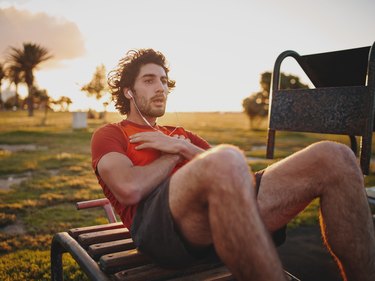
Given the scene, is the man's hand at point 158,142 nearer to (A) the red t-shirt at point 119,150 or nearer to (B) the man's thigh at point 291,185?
(A) the red t-shirt at point 119,150

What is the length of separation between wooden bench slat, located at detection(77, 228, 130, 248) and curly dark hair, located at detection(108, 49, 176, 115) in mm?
1532

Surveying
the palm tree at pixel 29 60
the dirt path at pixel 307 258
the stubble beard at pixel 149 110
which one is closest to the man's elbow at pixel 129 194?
the stubble beard at pixel 149 110

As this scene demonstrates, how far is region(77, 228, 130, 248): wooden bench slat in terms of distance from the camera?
7.44ft

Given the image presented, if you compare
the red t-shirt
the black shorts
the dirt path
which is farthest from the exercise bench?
the dirt path

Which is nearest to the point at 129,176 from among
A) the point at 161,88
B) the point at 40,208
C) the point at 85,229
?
the point at 85,229

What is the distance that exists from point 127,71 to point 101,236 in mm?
1790

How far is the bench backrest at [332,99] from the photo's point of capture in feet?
6.61

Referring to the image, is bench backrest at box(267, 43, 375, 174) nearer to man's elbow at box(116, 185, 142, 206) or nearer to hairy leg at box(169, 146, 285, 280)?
hairy leg at box(169, 146, 285, 280)

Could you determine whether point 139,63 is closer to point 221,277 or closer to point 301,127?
point 301,127

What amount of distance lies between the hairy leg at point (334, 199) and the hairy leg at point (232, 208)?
1.73 feet

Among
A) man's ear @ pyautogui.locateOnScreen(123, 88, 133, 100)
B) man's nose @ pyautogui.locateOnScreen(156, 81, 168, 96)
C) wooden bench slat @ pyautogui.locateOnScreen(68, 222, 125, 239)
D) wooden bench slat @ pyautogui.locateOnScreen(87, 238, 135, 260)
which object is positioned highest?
man's nose @ pyautogui.locateOnScreen(156, 81, 168, 96)

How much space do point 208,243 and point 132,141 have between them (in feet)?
3.14

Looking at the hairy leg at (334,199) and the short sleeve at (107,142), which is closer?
the hairy leg at (334,199)

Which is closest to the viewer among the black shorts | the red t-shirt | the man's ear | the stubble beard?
the black shorts
